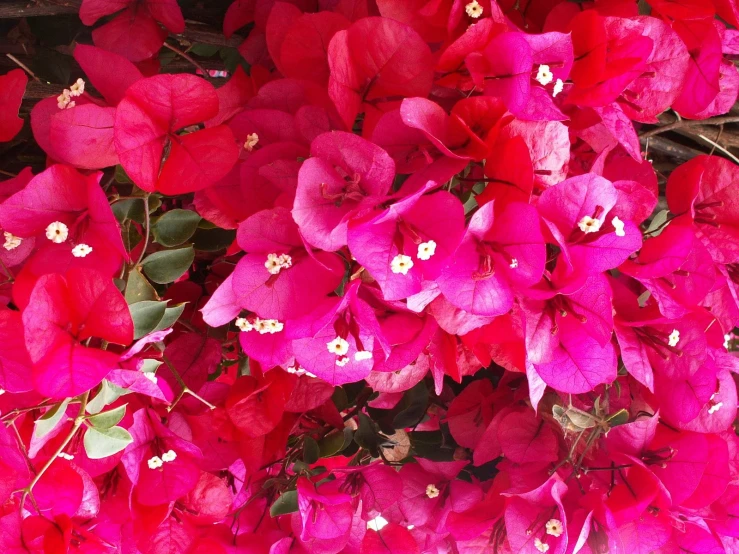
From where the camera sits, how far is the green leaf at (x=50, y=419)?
619 millimetres

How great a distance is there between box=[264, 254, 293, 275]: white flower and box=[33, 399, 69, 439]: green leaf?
23 cm

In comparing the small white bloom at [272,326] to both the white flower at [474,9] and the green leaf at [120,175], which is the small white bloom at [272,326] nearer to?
the green leaf at [120,175]

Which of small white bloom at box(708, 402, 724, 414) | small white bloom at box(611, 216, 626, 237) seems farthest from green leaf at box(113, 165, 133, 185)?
small white bloom at box(708, 402, 724, 414)

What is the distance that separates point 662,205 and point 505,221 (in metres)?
0.52

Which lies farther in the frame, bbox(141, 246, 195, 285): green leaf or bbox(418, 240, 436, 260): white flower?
bbox(141, 246, 195, 285): green leaf

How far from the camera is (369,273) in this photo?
0.61 metres

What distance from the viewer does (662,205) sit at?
3.28 feet

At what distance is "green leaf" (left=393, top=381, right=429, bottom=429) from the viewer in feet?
2.95

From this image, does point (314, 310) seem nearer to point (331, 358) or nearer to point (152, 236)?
point (331, 358)

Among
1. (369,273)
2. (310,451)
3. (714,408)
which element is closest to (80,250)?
(369,273)

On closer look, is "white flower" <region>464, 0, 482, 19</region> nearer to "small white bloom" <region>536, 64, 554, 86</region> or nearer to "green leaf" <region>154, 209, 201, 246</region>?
"small white bloom" <region>536, 64, 554, 86</region>

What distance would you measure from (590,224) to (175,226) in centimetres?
41

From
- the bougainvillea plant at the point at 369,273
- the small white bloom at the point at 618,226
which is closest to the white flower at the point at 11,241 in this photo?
the bougainvillea plant at the point at 369,273

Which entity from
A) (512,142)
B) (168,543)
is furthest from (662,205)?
(168,543)
